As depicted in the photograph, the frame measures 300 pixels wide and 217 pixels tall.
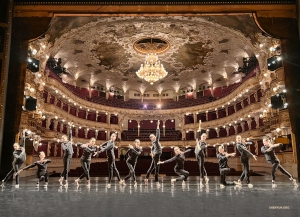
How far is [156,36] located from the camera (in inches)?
849

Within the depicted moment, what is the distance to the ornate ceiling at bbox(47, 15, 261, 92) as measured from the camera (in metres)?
17.3

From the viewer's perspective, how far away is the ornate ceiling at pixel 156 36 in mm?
17297

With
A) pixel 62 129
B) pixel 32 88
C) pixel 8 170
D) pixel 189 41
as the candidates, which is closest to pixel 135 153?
pixel 8 170

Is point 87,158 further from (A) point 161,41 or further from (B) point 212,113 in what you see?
(B) point 212,113

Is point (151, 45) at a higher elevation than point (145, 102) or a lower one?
higher

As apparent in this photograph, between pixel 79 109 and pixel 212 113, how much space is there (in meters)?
18.5

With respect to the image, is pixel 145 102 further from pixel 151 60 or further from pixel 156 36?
pixel 151 60

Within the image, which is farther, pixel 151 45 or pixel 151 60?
pixel 151 45

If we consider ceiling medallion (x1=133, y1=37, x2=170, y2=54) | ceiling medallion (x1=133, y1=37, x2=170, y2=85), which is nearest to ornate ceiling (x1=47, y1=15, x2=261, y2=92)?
ceiling medallion (x1=133, y1=37, x2=170, y2=54)

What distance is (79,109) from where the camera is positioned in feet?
110

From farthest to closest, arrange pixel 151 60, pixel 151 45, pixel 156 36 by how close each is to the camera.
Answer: pixel 151 45 < pixel 156 36 < pixel 151 60

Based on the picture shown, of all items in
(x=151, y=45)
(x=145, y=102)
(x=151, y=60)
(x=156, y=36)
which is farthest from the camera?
(x=145, y=102)

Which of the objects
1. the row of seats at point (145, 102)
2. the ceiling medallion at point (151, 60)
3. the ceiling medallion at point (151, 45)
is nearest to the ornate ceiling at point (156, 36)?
the ceiling medallion at point (151, 45)

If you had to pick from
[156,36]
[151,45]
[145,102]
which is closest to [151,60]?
[156,36]
